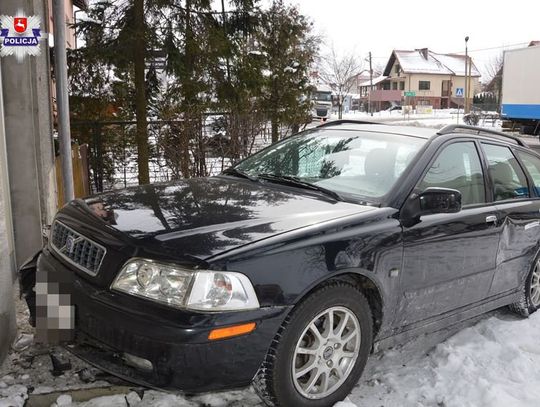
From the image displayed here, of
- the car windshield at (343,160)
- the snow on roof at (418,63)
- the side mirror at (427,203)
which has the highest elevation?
the snow on roof at (418,63)

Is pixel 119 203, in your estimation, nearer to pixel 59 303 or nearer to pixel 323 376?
pixel 59 303

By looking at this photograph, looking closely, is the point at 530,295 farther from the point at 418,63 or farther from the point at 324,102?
the point at 418,63

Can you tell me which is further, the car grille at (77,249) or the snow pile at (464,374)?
the snow pile at (464,374)

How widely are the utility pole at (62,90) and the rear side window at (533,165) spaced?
4.32 m

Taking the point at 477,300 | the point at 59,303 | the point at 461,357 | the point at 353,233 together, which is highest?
the point at 353,233

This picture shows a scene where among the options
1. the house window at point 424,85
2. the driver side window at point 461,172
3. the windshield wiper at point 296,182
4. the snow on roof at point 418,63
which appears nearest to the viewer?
the windshield wiper at point 296,182

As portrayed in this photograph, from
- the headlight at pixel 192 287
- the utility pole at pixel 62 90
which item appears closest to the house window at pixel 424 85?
the utility pole at pixel 62 90

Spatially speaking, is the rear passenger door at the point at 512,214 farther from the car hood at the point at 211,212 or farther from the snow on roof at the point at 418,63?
the snow on roof at the point at 418,63

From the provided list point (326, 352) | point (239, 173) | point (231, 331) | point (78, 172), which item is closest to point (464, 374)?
point (326, 352)

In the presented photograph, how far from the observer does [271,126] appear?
10.7m

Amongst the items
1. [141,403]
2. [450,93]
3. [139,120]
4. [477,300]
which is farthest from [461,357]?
[450,93]

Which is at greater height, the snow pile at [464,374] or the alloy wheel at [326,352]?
the alloy wheel at [326,352]

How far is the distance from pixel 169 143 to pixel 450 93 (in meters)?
74.0

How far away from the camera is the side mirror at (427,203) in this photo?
3.41 meters
